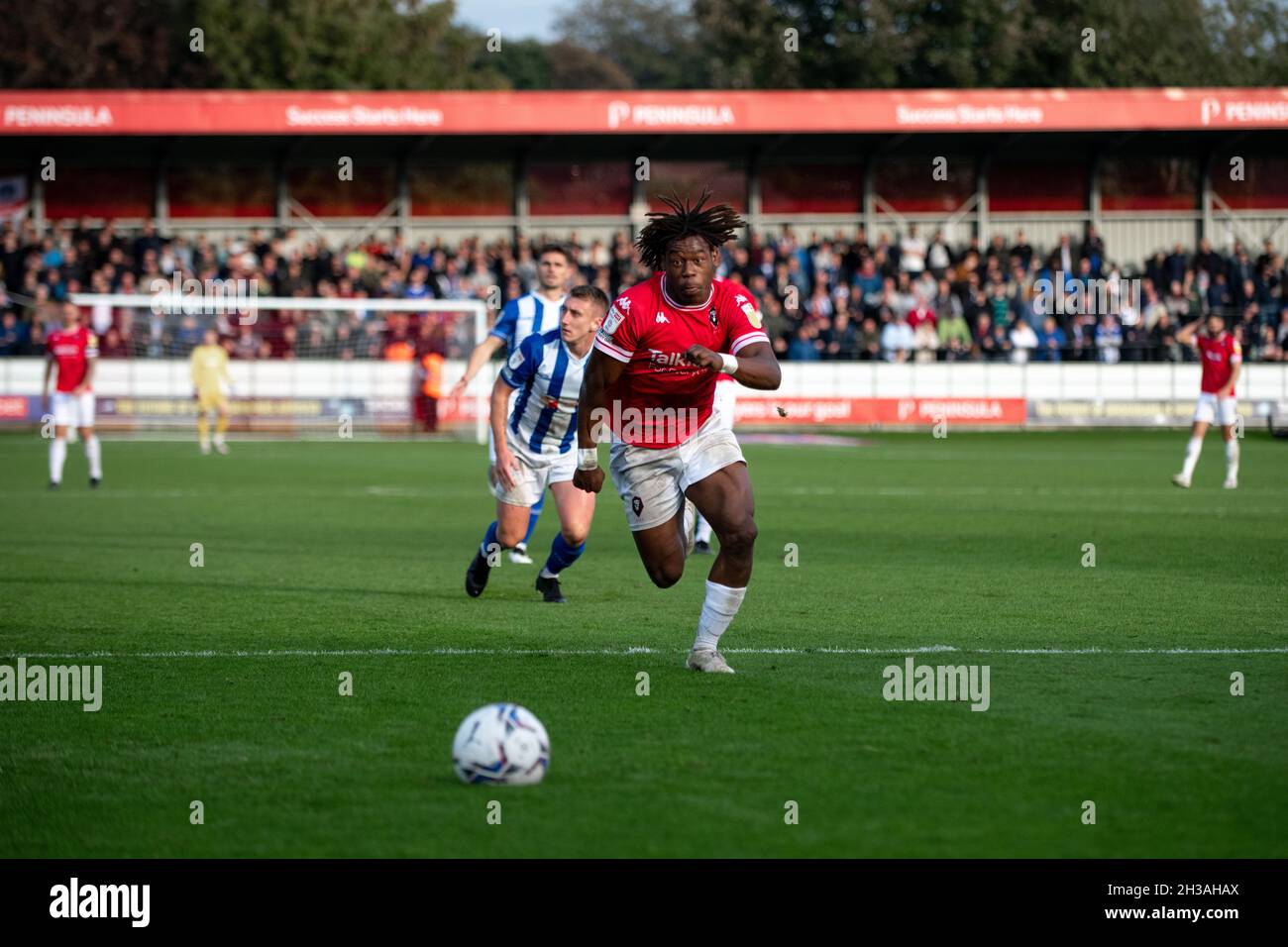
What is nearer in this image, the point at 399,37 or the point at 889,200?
the point at 889,200

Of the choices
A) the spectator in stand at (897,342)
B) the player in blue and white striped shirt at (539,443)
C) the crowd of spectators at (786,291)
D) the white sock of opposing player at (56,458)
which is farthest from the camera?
the spectator in stand at (897,342)

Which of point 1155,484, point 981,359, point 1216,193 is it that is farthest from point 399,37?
point 1155,484

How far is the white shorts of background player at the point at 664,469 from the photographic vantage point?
339 inches

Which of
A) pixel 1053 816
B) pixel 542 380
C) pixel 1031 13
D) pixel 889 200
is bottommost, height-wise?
pixel 1053 816

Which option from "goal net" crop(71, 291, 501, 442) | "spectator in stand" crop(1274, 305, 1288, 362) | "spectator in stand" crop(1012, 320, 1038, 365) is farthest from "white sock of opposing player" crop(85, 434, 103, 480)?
"spectator in stand" crop(1274, 305, 1288, 362)

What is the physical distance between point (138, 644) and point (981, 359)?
2789cm

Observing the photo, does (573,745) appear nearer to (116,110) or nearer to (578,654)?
(578,654)

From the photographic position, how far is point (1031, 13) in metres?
56.2

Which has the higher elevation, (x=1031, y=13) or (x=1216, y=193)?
(x=1031, y=13)

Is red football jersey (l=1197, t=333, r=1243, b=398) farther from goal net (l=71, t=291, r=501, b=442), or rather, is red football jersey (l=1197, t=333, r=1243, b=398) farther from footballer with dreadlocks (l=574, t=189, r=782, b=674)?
goal net (l=71, t=291, r=501, b=442)

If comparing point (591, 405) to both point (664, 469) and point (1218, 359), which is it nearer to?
point (664, 469)

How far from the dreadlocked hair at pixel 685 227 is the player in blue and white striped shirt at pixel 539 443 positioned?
7.95ft

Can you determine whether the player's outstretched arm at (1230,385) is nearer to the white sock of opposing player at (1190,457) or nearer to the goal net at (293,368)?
the white sock of opposing player at (1190,457)

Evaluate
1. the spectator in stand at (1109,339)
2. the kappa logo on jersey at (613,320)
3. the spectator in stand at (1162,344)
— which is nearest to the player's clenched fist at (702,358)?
the kappa logo on jersey at (613,320)
